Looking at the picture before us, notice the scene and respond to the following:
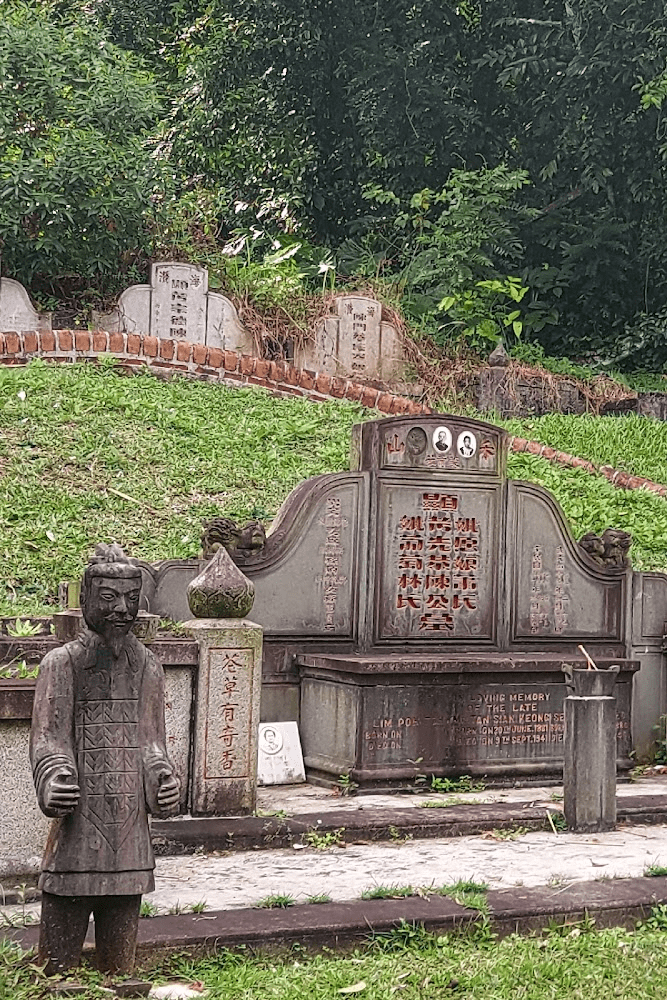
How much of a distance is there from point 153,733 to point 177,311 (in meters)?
13.5

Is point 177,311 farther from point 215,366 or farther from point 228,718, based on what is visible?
point 228,718

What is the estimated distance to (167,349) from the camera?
1528 cm

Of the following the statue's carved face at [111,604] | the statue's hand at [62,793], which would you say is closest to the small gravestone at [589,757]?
the statue's carved face at [111,604]

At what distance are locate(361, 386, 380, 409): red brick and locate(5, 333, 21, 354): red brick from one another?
4.37 metres

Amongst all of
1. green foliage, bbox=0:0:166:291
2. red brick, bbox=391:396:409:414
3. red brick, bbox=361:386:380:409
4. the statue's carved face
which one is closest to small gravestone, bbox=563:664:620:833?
the statue's carved face

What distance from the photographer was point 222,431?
13.4 m

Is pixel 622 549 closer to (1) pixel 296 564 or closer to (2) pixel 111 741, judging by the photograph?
(1) pixel 296 564

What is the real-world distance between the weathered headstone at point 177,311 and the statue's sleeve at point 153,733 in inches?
509

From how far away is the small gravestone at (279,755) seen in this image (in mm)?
8383

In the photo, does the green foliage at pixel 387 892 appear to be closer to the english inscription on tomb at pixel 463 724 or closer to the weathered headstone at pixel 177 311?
the english inscription on tomb at pixel 463 724

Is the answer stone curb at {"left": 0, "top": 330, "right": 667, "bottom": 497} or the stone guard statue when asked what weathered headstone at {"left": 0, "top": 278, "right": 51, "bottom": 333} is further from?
the stone guard statue

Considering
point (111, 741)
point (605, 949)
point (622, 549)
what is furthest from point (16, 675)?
point (622, 549)

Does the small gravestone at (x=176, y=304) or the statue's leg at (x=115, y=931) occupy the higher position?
the small gravestone at (x=176, y=304)

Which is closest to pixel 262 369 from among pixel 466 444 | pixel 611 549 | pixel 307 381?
pixel 307 381
